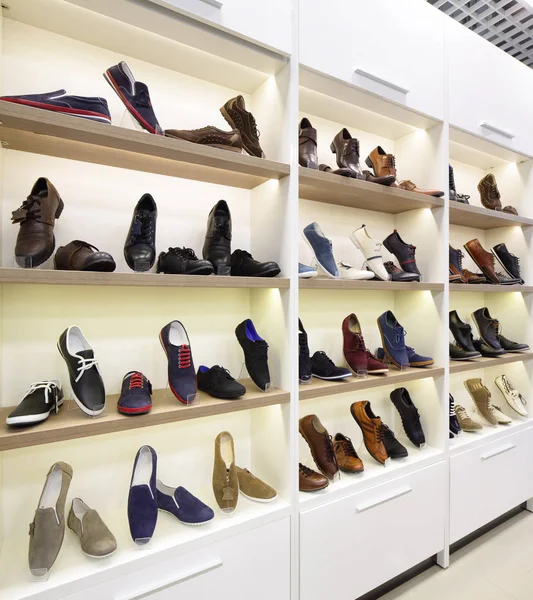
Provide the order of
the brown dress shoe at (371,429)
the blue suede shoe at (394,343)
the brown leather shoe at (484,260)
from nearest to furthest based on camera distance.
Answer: the brown dress shoe at (371,429) → the blue suede shoe at (394,343) → the brown leather shoe at (484,260)

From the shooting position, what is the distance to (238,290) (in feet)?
5.13

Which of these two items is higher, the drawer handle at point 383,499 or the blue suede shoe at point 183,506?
the blue suede shoe at point 183,506

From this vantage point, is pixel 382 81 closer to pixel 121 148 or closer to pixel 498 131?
pixel 498 131

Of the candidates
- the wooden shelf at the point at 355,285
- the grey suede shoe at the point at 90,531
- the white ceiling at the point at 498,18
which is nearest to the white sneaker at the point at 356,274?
the wooden shelf at the point at 355,285

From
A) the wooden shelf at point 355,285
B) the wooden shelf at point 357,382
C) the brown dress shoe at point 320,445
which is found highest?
the wooden shelf at point 355,285

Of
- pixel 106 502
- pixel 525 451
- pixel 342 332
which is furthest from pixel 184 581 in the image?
pixel 525 451

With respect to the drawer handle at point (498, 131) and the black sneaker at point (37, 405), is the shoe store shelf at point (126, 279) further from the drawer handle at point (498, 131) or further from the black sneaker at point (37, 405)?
the drawer handle at point (498, 131)

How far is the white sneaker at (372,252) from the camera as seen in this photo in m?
1.64

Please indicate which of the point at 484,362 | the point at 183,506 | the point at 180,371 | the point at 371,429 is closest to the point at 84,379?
the point at 180,371

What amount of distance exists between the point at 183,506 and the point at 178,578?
192 millimetres

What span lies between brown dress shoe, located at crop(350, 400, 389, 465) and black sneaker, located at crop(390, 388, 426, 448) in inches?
7.2

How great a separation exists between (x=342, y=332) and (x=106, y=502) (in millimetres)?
1157

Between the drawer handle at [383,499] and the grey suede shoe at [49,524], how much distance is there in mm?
1016

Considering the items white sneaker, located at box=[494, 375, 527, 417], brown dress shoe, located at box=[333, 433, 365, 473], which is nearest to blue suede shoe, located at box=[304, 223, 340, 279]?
brown dress shoe, located at box=[333, 433, 365, 473]
